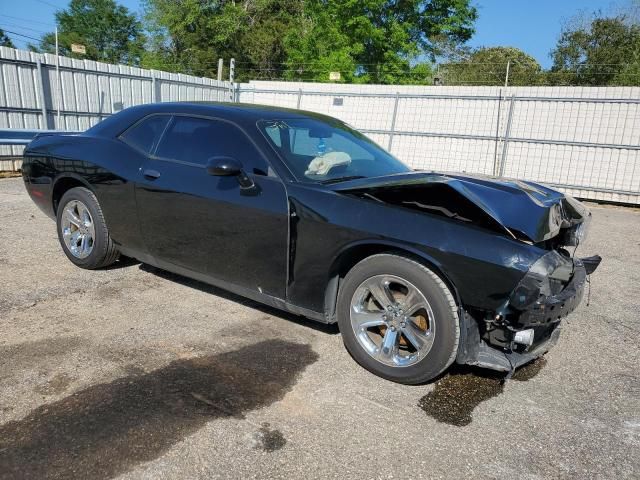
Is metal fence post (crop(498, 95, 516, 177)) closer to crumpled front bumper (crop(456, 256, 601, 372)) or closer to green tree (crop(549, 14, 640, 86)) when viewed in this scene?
crumpled front bumper (crop(456, 256, 601, 372))

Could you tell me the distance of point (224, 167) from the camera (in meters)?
3.22

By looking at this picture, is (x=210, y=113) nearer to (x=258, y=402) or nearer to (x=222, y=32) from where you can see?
(x=258, y=402)

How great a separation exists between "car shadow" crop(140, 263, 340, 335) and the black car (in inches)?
16.7

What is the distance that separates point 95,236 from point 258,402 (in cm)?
253

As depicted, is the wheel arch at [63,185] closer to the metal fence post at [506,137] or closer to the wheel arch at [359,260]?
the wheel arch at [359,260]

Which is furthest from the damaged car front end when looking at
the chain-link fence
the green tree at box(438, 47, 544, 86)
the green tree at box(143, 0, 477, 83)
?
the green tree at box(438, 47, 544, 86)

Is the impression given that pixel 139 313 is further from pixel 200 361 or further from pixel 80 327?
pixel 200 361

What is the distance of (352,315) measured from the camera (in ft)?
9.93

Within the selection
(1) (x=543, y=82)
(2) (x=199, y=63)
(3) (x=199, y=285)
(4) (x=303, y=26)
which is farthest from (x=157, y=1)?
(3) (x=199, y=285)

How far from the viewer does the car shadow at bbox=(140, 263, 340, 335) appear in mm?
3699

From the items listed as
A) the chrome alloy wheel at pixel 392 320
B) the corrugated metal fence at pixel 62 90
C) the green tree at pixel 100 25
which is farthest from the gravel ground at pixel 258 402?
the green tree at pixel 100 25

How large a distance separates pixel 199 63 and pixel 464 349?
38444 millimetres

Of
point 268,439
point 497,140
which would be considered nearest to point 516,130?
point 497,140

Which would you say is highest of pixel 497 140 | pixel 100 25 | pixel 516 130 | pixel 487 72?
pixel 100 25
